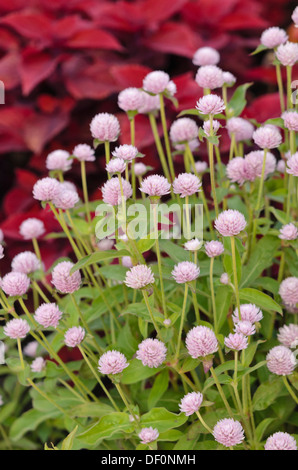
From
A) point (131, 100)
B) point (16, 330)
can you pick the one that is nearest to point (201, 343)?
point (16, 330)

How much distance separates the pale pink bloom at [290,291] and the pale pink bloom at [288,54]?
344 millimetres

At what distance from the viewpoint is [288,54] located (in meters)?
1.00

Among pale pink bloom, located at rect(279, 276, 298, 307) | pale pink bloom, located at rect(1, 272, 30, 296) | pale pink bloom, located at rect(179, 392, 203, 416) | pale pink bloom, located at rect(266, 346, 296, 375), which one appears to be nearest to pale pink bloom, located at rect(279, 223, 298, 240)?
pale pink bloom, located at rect(279, 276, 298, 307)

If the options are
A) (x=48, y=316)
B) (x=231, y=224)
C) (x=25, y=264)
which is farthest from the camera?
(x=25, y=264)

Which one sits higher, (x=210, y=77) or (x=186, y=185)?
(x=210, y=77)

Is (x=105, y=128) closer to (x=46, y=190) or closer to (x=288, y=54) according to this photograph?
(x=46, y=190)

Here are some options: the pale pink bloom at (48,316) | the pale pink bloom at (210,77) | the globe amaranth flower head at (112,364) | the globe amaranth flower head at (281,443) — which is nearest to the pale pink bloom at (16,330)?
the pale pink bloom at (48,316)

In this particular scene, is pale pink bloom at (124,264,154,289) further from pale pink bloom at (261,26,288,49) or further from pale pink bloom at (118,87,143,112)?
pale pink bloom at (261,26,288,49)

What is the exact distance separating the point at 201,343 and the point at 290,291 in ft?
0.60

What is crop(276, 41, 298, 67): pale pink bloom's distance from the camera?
100 centimetres

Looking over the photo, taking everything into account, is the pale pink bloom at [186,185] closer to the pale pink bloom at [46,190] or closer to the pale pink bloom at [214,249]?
the pale pink bloom at [214,249]

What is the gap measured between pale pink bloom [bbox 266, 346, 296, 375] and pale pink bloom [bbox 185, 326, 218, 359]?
0.10m

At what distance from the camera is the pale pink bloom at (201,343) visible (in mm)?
801

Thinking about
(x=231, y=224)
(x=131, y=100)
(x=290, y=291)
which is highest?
(x=131, y=100)
